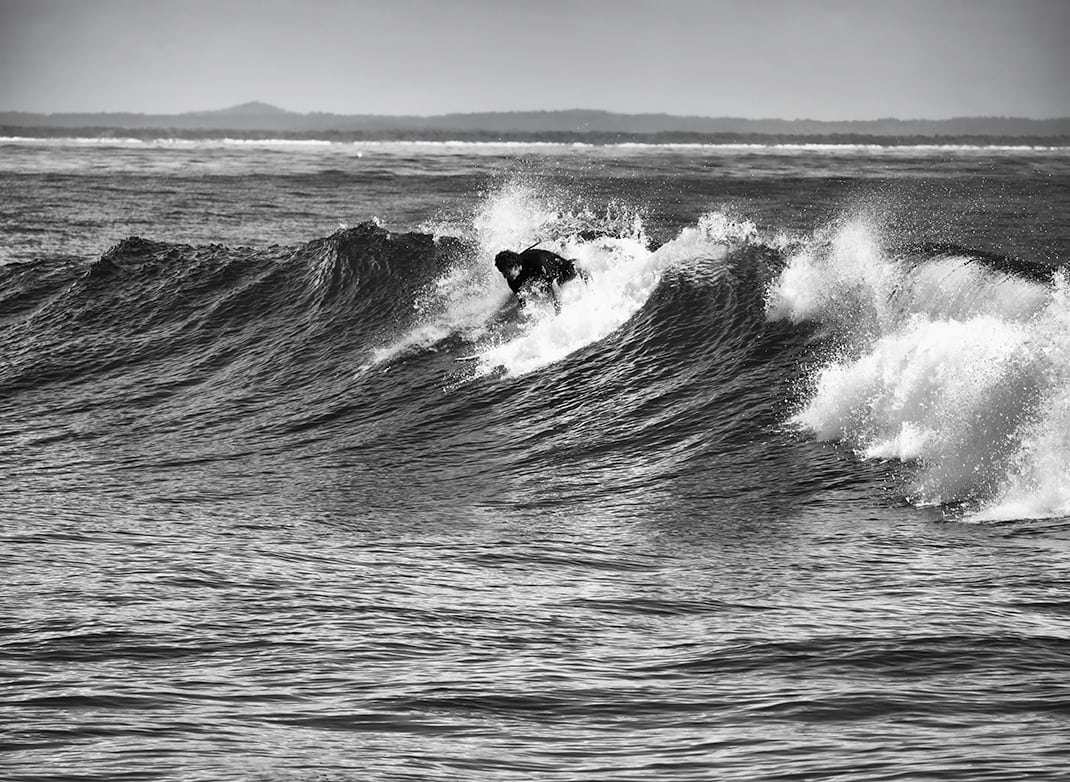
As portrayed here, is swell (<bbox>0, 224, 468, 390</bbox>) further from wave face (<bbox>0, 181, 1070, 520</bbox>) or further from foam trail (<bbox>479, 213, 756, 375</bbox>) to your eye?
foam trail (<bbox>479, 213, 756, 375</bbox>)

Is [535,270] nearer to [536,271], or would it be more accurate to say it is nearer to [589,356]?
[536,271]

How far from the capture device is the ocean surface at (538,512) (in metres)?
6.31

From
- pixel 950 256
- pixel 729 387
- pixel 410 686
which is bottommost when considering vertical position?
pixel 410 686

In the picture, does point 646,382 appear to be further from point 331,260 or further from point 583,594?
point 331,260

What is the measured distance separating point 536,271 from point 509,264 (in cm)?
39

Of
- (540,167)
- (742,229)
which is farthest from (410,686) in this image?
(540,167)

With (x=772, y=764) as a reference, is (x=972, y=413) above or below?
above

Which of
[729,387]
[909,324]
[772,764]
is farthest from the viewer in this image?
[729,387]

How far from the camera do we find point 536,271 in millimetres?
18109

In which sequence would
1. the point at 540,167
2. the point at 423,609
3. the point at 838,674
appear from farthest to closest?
1. the point at 540,167
2. the point at 423,609
3. the point at 838,674

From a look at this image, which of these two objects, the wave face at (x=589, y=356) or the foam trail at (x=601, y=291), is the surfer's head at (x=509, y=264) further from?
the foam trail at (x=601, y=291)

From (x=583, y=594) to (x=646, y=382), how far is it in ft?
23.0

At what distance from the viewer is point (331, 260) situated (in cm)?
2231

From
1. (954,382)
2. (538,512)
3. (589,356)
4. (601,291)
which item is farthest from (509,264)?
(954,382)
